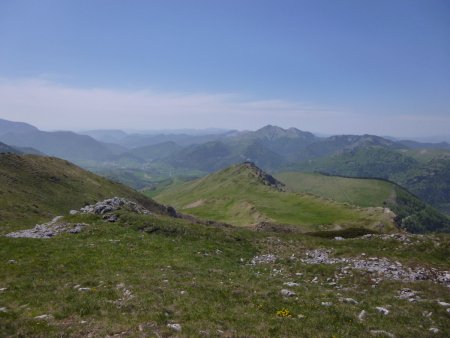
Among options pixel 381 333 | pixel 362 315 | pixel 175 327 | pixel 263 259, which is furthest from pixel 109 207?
pixel 381 333

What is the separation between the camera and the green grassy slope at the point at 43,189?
61656 millimetres

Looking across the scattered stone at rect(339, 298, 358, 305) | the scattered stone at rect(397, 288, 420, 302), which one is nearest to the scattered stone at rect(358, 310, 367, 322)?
the scattered stone at rect(339, 298, 358, 305)

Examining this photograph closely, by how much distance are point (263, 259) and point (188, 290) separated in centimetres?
1487

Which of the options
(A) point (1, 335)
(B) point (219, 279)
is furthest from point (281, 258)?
(A) point (1, 335)

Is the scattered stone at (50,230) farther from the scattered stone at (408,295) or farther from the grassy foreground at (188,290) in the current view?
the scattered stone at (408,295)

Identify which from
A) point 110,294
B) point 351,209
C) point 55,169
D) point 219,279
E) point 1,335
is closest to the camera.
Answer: point 1,335

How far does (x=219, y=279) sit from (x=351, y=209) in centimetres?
12997

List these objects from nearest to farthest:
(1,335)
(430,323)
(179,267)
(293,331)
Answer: (1,335) → (293,331) → (430,323) → (179,267)

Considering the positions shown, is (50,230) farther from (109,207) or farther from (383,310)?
(383,310)

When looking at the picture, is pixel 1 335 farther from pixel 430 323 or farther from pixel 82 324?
pixel 430 323

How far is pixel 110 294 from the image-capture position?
19.7 meters

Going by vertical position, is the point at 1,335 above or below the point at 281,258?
above

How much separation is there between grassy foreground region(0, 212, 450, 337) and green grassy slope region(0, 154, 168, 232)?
2066 cm

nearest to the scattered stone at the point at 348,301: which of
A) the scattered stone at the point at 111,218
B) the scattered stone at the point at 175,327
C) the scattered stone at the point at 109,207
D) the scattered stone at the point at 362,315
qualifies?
the scattered stone at the point at 362,315
